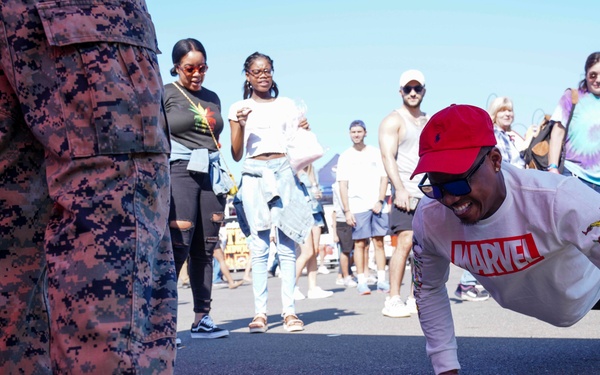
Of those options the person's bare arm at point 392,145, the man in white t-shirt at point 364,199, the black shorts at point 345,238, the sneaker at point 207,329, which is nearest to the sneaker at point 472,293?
the person's bare arm at point 392,145

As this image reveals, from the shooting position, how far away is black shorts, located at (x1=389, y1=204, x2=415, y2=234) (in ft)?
25.2

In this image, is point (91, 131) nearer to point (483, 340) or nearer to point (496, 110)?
point (483, 340)

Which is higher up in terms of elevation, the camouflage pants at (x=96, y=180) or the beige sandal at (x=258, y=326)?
the camouflage pants at (x=96, y=180)

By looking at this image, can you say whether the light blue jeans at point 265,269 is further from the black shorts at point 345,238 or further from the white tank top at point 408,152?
the black shorts at point 345,238

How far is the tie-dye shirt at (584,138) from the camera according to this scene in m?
6.93

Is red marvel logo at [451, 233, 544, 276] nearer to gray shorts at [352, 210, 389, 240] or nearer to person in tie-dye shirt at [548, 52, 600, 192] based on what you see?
person in tie-dye shirt at [548, 52, 600, 192]

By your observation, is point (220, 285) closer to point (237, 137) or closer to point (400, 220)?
point (400, 220)

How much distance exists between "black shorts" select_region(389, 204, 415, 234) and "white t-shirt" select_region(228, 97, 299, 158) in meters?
1.25

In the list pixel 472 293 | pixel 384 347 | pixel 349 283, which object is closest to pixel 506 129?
pixel 472 293

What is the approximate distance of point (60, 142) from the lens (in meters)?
2.27

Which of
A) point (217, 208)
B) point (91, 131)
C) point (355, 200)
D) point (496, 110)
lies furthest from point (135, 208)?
point (355, 200)

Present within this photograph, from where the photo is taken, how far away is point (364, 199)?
1206 centimetres

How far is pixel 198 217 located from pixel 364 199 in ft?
19.3

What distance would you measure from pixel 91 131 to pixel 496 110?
804 cm
